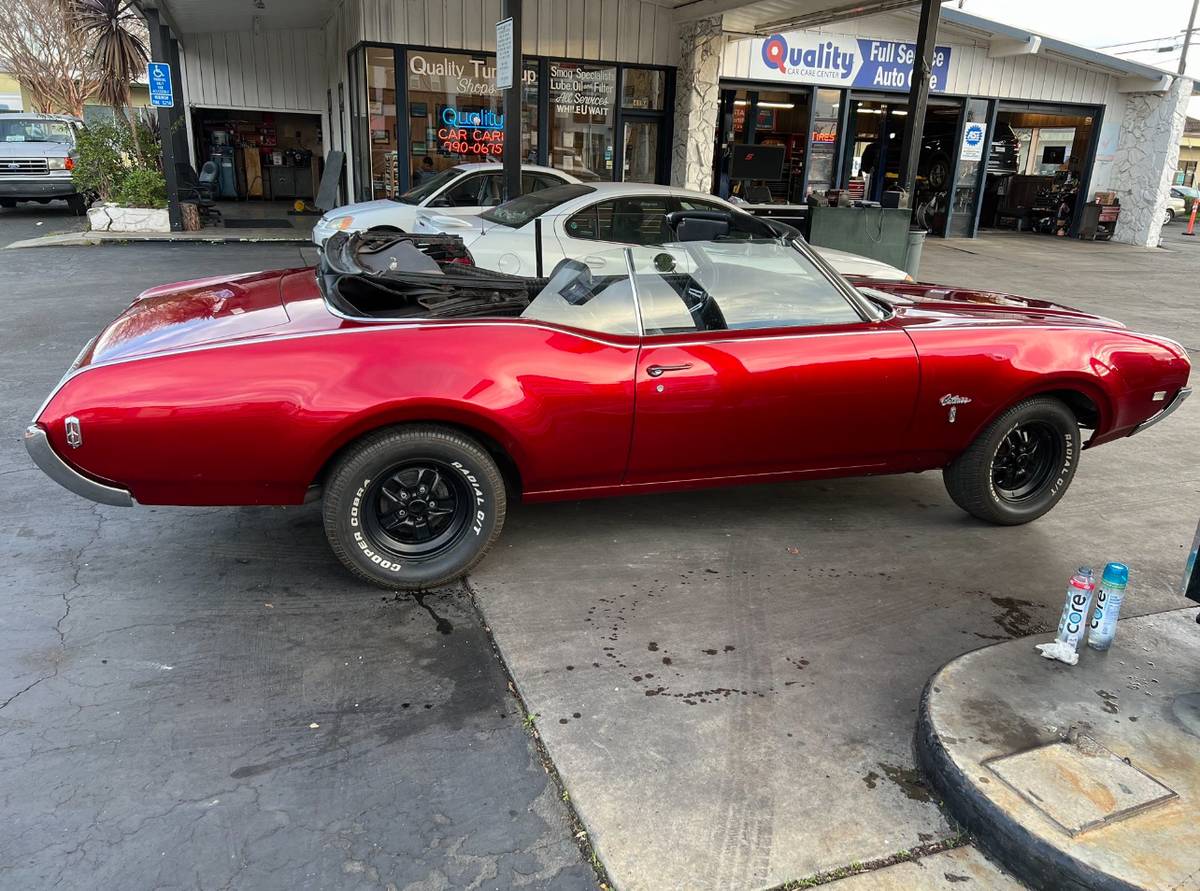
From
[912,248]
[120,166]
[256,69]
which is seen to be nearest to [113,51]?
[120,166]

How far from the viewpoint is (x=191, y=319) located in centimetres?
384

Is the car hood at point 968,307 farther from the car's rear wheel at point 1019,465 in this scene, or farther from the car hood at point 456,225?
the car hood at point 456,225

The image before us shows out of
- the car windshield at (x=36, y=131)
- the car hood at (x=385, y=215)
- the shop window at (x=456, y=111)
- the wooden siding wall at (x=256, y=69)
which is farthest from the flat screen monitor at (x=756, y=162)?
the car windshield at (x=36, y=131)

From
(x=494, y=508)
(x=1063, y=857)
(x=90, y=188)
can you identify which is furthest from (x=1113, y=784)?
(x=90, y=188)

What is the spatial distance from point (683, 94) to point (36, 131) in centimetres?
1402

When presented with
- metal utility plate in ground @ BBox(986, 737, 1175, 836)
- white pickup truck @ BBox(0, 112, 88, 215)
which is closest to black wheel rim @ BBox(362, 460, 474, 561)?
metal utility plate in ground @ BBox(986, 737, 1175, 836)

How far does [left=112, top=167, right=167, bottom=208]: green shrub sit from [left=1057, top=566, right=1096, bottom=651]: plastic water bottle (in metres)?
16.4

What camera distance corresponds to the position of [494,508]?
12.1ft

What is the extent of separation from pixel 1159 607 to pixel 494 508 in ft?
9.62

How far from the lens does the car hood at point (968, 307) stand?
4.55m

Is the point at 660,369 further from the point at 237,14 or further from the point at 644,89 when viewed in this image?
the point at 237,14

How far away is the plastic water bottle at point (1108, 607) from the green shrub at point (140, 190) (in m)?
16.5

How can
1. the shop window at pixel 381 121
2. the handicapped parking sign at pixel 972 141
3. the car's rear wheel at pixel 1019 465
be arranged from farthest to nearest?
the handicapped parking sign at pixel 972 141 → the shop window at pixel 381 121 → the car's rear wheel at pixel 1019 465

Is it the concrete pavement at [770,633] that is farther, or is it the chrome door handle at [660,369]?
the chrome door handle at [660,369]
